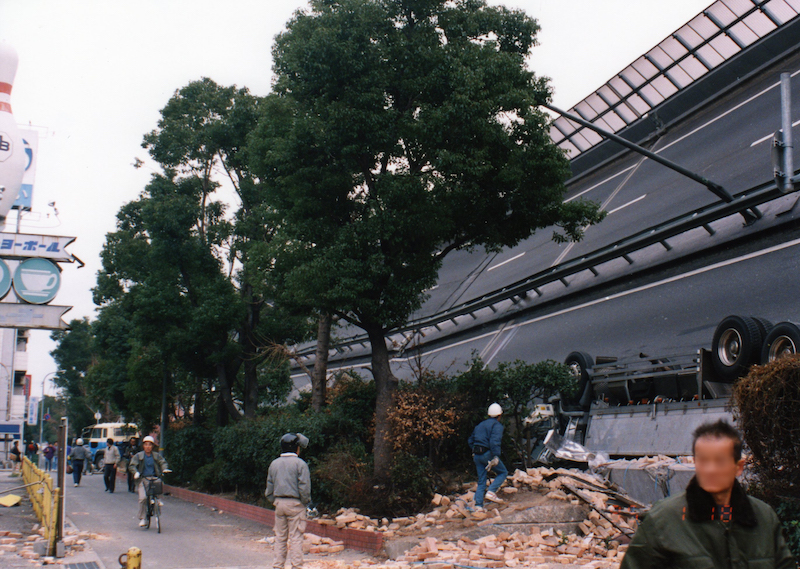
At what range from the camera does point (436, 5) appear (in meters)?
14.2

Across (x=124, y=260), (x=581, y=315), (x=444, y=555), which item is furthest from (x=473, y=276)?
(x=444, y=555)

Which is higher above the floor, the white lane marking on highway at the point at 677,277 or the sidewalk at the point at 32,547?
the white lane marking on highway at the point at 677,277

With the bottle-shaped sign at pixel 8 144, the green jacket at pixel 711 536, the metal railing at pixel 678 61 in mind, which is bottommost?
the green jacket at pixel 711 536

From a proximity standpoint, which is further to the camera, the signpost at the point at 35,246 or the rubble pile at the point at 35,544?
the signpost at the point at 35,246

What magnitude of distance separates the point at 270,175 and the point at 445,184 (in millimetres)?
4494

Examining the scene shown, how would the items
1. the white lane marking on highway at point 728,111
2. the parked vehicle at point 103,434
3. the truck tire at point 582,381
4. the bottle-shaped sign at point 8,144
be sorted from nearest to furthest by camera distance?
the bottle-shaped sign at point 8,144 → the truck tire at point 582,381 → the white lane marking on highway at point 728,111 → the parked vehicle at point 103,434

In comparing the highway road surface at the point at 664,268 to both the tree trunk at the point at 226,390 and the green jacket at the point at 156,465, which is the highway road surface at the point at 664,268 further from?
the tree trunk at the point at 226,390

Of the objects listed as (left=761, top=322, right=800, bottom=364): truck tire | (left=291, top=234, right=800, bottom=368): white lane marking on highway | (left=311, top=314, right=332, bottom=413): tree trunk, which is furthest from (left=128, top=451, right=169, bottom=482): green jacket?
(left=761, top=322, right=800, bottom=364): truck tire

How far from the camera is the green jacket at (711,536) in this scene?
2.62m

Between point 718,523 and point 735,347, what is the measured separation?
A: 30.4 ft

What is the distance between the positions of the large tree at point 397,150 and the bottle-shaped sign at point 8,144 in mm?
4749

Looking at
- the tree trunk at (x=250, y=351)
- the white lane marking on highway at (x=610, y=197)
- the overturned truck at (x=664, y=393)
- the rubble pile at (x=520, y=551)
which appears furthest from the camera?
the white lane marking on highway at (x=610, y=197)

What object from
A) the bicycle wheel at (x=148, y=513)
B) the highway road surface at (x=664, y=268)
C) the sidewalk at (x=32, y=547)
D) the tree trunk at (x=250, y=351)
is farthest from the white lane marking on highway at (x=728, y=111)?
the sidewalk at (x=32, y=547)

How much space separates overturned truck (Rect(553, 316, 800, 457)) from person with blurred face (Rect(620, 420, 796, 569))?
698cm
